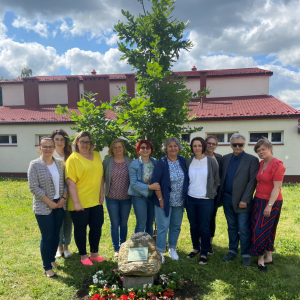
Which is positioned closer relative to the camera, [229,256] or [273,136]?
[229,256]

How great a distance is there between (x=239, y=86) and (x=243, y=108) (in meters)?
4.36

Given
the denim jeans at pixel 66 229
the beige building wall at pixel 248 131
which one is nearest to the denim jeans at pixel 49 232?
the denim jeans at pixel 66 229

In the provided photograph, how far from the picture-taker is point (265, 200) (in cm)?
377

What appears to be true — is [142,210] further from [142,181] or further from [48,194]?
[48,194]

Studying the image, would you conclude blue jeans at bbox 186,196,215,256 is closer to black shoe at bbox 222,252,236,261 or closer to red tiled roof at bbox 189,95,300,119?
black shoe at bbox 222,252,236,261

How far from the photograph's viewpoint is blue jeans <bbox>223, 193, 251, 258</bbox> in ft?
13.1

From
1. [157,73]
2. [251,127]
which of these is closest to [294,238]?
[157,73]

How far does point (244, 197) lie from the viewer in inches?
A: 152

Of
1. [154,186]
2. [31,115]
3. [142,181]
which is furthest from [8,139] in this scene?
[154,186]

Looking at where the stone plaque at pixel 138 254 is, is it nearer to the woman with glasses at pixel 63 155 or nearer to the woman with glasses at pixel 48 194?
the woman with glasses at pixel 48 194

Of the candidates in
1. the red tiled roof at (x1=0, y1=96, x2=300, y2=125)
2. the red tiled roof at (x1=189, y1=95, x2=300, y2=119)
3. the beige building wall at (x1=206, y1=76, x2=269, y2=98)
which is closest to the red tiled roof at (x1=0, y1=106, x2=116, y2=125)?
the red tiled roof at (x1=0, y1=96, x2=300, y2=125)

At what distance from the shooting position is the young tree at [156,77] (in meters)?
4.05

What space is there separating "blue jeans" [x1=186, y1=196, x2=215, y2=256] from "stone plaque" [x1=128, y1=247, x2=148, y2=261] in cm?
107

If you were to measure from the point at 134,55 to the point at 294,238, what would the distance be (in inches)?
202
